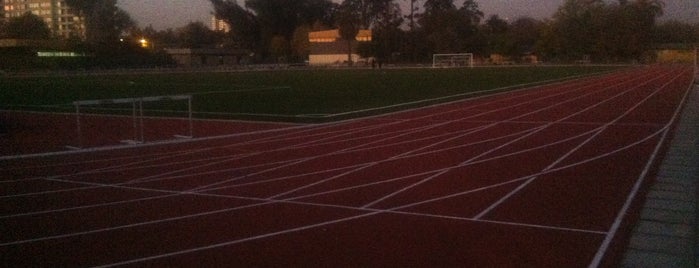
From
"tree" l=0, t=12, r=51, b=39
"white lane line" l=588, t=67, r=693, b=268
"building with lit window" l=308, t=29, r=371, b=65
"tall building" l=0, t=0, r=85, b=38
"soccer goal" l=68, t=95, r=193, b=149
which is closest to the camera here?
"white lane line" l=588, t=67, r=693, b=268

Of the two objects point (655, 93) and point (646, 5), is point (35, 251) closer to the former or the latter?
point (655, 93)

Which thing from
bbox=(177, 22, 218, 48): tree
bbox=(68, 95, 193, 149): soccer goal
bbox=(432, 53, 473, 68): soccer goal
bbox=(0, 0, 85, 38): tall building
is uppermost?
bbox=(0, 0, 85, 38): tall building

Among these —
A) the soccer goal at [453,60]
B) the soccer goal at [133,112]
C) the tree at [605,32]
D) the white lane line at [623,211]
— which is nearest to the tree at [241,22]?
the soccer goal at [453,60]

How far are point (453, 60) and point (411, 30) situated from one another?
20900mm

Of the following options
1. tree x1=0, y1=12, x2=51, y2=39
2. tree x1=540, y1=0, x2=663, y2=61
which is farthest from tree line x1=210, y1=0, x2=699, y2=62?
tree x1=0, y1=12, x2=51, y2=39

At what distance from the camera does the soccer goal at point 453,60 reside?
103625 millimetres

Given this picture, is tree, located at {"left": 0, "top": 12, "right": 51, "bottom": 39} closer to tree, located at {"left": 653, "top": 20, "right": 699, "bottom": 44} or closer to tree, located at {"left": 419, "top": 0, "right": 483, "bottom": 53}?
tree, located at {"left": 419, "top": 0, "right": 483, "bottom": 53}

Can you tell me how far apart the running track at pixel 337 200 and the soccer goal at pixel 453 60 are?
83.5 m

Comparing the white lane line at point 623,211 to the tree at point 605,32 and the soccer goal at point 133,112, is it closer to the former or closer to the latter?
the soccer goal at point 133,112

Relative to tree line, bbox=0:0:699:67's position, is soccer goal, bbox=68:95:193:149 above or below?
below

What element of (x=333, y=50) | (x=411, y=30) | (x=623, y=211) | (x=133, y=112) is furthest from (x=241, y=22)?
(x=623, y=211)

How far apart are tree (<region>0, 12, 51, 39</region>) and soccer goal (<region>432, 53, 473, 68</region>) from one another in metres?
55.0

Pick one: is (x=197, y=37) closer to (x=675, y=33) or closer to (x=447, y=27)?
(x=447, y=27)

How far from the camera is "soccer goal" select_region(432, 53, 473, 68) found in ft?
340
